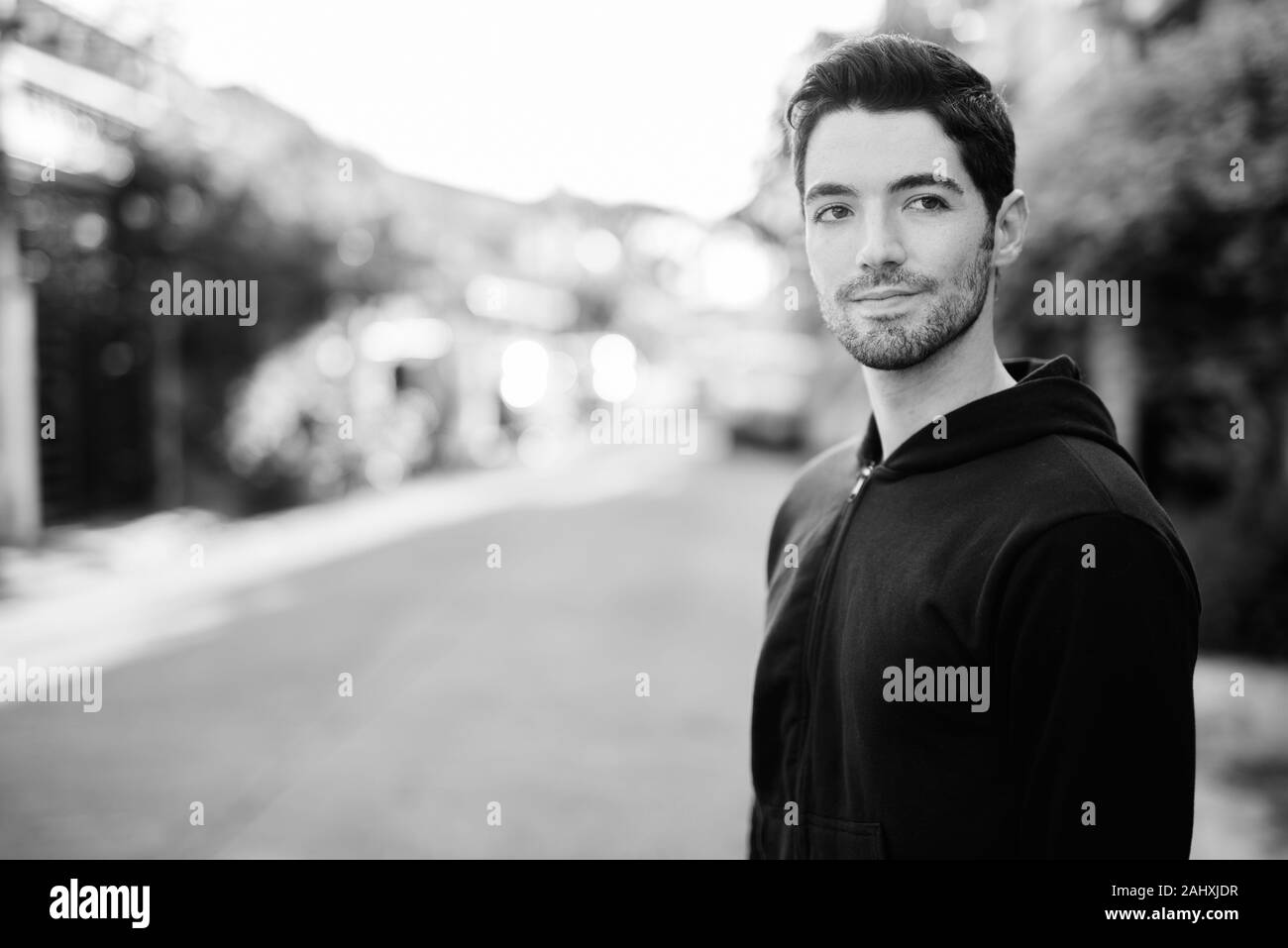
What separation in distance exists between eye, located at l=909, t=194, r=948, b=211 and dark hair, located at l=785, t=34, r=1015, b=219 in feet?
0.20

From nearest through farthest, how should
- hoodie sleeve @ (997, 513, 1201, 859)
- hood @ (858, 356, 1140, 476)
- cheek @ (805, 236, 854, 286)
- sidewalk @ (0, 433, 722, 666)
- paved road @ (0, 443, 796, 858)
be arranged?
hoodie sleeve @ (997, 513, 1201, 859) → hood @ (858, 356, 1140, 476) → cheek @ (805, 236, 854, 286) → paved road @ (0, 443, 796, 858) → sidewalk @ (0, 433, 722, 666)

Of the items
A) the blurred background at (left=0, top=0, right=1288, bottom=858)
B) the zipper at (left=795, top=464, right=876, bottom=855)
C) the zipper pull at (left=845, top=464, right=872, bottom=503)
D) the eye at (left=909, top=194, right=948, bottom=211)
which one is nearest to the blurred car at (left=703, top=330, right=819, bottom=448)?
the blurred background at (left=0, top=0, right=1288, bottom=858)

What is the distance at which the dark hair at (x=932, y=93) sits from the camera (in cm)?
161

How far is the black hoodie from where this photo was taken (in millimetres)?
1281

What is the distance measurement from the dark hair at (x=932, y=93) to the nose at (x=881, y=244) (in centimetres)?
14

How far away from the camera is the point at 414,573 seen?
10.4 m

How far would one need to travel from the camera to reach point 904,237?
160 cm

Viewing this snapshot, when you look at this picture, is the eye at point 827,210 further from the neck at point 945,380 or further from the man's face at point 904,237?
the neck at point 945,380

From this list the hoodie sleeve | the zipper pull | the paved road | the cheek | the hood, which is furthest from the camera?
the paved road

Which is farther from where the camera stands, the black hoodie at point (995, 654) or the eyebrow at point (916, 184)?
the eyebrow at point (916, 184)

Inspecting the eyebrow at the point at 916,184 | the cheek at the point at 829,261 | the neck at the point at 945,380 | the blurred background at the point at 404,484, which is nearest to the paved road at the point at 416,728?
the blurred background at the point at 404,484

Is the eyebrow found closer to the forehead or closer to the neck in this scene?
the forehead

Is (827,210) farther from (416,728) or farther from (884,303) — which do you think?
(416,728)
